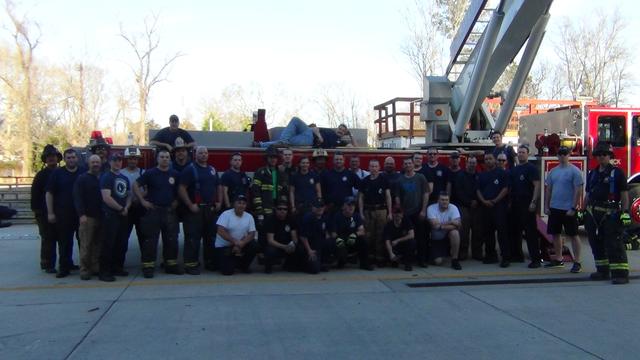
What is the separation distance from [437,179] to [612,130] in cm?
467

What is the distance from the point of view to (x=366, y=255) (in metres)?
8.46

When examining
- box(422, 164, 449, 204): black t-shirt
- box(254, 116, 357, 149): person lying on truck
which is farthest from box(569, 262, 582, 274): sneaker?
box(254, 116, 357, 149): person lying on truck

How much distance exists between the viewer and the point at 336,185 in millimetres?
8703

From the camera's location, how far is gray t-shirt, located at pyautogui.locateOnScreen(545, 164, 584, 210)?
807cm

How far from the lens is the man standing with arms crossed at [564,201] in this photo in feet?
26.5

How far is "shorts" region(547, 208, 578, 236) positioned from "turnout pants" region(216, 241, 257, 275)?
14.5 ft

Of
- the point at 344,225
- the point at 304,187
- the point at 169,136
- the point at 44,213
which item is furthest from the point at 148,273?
the point at 344,225

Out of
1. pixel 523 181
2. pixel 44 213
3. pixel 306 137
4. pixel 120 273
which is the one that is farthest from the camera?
pixel 306 137

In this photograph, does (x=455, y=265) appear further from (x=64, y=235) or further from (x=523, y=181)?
(x=64, y=235)

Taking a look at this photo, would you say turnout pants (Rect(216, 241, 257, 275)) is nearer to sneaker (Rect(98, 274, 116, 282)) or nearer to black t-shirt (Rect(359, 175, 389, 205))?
sneaker (Rect(98, 274, 116, 282))

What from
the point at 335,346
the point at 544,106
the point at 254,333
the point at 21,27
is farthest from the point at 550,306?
the point at 21,27

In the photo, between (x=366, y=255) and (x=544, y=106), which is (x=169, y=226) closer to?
(x=366, y=255)

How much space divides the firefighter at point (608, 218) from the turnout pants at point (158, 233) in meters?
5.90

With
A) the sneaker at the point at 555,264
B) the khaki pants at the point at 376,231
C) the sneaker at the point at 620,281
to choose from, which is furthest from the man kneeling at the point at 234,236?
the sneaker at the point at 620,281
